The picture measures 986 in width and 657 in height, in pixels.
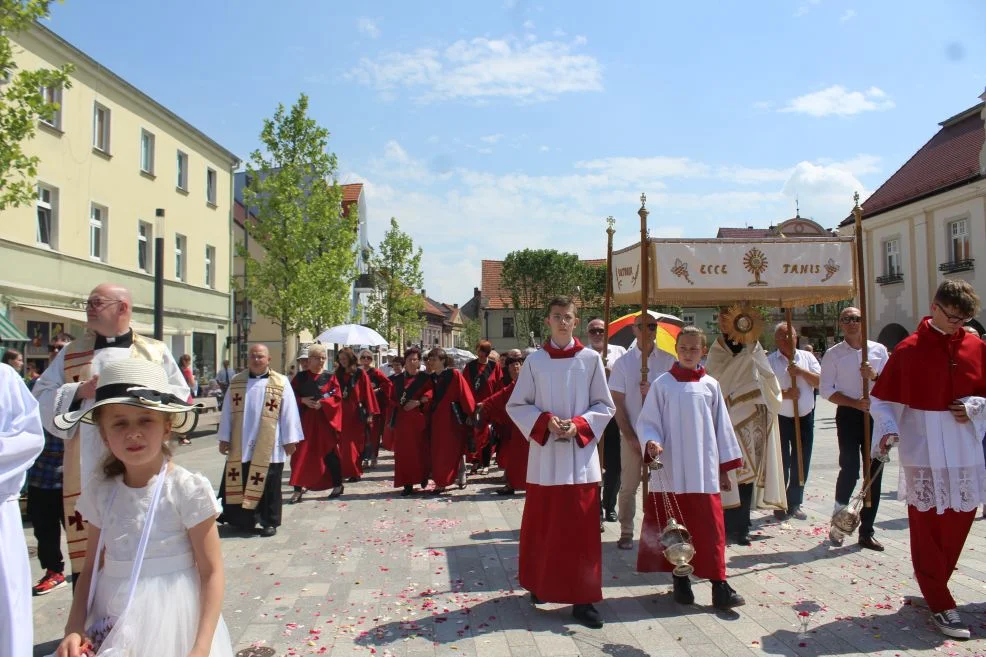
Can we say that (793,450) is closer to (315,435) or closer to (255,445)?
(255,445)

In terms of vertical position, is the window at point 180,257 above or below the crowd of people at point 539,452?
above

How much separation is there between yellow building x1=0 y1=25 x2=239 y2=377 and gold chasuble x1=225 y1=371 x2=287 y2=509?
6.94 meters

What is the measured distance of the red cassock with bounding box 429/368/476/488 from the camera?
1037 cm

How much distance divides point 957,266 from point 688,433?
1120 inches

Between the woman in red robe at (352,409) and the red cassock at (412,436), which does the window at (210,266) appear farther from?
the red cassock at (412,436)

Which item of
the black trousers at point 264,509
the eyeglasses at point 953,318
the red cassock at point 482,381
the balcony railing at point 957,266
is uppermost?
the balcony railing at point 957,266

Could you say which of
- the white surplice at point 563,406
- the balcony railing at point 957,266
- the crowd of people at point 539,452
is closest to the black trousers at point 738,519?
the crowd of people at point 539,452

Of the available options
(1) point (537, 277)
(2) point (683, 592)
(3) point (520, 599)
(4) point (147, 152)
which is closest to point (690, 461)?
(2) point (683, 592)

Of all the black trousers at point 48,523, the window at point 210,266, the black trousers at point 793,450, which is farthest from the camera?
the window at point 210,266

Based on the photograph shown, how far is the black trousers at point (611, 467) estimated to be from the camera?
7.95 meters

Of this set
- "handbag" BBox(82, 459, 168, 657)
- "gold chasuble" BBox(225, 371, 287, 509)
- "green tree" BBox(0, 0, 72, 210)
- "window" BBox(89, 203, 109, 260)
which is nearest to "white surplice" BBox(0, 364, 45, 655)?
"handbag" BBox(82, 459, 168, 657)

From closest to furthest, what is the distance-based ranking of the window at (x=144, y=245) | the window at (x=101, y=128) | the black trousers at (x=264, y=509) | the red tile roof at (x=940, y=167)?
the black trousers at (x=264, y=509) → the window at (x=101, y=128) → the window at (x=144, y=245) → the red tile roof at (x=940, y=167)

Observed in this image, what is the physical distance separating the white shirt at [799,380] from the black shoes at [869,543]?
1560 millimetres

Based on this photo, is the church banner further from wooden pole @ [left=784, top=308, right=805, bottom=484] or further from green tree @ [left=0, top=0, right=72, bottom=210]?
green tree @ [left=0, top=0, right=72, bottom=210]
